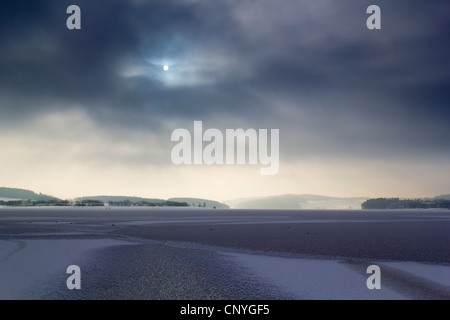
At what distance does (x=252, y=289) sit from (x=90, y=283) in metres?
5.84

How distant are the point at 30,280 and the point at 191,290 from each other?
20.7 ft

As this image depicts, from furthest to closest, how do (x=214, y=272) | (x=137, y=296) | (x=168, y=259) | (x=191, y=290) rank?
(x=168, y=259) < (x=214, y=272) < (x=191, y=290) < (x=137, y=296)

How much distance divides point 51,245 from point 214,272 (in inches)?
527

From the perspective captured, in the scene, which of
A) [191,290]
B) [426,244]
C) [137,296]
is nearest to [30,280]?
[137,296]

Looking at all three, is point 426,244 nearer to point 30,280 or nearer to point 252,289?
point 252,289

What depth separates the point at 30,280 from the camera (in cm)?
1296

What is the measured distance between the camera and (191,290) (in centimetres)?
1159
